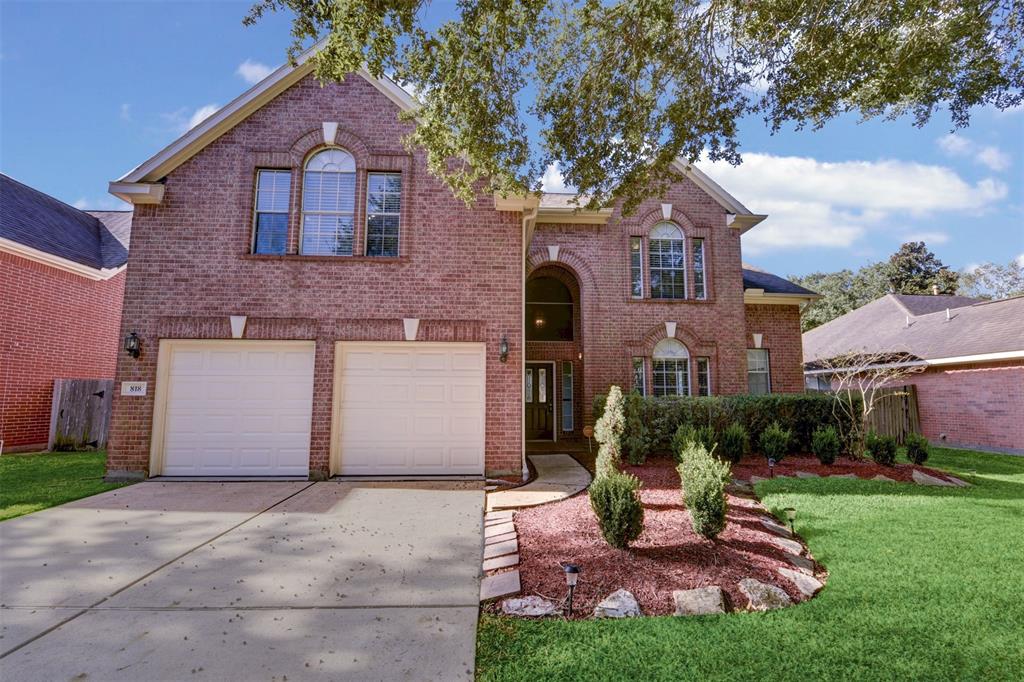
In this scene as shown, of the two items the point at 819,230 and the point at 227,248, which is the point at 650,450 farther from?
the point at 819,230

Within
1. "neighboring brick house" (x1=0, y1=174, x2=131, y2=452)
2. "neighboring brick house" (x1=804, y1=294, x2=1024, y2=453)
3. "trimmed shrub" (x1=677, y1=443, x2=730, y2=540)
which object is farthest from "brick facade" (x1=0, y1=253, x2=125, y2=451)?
"neighboring brick house" (x1=804, y1=294, x2=1024, y2=453)

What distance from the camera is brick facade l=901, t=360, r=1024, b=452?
1222cm

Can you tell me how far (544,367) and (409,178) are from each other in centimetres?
726

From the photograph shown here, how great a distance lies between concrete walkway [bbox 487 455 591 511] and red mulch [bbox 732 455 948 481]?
2645 mm

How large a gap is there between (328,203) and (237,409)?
391cm

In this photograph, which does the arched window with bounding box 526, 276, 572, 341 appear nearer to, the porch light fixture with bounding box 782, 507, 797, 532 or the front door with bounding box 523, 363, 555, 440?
the front door with bounding box 523, 363, 555, 440

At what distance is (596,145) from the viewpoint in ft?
25.4

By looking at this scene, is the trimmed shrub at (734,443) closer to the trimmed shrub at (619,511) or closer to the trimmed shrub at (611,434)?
the trimmed shrub at (611,434)

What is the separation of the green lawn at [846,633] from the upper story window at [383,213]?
6755 millimetres

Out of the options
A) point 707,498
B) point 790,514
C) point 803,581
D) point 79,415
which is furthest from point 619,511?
point 79,415

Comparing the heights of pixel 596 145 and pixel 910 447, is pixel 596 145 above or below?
above

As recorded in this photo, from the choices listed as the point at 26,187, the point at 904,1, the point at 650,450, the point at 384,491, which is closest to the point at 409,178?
the point at 384,491

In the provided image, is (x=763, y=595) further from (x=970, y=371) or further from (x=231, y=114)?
(x=970, y=371)

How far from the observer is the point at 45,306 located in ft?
39.1
